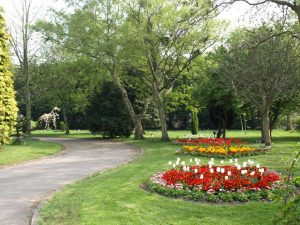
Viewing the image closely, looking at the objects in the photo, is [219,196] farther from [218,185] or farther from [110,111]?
[110,111]

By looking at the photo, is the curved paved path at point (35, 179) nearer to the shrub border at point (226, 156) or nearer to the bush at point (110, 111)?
the shrub border at point (226, 156)

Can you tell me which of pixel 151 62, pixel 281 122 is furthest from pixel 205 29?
pixel 281 122

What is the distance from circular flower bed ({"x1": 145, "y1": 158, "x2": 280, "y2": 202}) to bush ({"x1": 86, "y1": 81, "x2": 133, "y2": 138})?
75.5 feet

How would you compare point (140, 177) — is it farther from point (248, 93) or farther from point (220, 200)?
point (248, 93)

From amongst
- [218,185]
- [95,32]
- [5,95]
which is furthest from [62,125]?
[218,185]

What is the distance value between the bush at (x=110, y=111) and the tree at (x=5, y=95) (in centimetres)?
1010

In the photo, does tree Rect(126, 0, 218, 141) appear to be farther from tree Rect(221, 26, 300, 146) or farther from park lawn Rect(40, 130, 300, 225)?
park lawn Rect(40, 130, 300, 225)

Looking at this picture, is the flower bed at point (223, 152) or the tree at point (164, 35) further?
the tree at point (164, 35)

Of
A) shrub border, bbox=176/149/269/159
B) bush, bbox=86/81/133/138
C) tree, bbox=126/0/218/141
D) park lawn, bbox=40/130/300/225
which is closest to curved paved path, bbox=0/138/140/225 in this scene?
park lawn, bbox=40/130/300/225

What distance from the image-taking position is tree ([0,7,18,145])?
21.4m

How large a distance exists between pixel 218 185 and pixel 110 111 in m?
24.7

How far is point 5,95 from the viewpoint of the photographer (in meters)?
22.2

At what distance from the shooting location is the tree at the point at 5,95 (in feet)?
70.2

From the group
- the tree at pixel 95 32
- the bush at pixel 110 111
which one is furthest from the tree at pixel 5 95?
the bush at pixel 110 111
